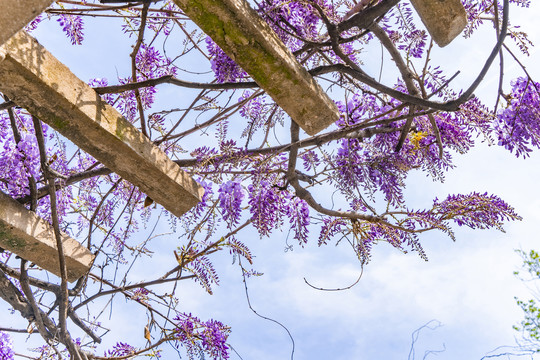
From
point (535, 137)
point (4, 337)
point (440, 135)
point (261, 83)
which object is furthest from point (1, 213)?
point (535, 137)

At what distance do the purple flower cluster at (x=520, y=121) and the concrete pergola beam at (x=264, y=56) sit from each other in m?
0.65

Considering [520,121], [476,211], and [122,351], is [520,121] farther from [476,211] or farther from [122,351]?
[122,351]

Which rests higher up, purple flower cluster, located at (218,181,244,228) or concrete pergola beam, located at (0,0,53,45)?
purple flower cluster, located at (218,181,244,228)

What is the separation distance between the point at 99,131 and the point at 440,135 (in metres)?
1.06

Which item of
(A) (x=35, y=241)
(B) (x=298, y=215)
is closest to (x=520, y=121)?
(B) (x=298, y=215)

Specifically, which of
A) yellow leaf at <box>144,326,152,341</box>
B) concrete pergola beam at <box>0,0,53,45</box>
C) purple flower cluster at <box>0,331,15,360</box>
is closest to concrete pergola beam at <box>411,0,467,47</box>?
concrete pergola beam at <box>0,0,53,45</box>

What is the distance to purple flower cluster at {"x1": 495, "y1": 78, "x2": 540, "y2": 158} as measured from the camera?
1559 millimetres

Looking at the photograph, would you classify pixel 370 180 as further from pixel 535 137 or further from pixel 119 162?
pixel 119 162

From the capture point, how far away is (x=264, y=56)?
3.65 ft

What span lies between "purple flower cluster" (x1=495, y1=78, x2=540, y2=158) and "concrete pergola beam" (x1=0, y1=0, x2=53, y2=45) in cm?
126

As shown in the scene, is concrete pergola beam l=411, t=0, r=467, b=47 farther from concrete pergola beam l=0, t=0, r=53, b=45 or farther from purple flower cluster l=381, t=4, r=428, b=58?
concrete pergola beam l=0, t=0, r=53, b=45

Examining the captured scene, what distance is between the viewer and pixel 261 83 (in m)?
1.16

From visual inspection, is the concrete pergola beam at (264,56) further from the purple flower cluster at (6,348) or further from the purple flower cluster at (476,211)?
the purple flower cluster at (6,348)

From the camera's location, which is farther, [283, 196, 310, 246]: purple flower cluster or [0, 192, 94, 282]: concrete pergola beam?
[283, 196, 310, 246]: purple flower cluster
